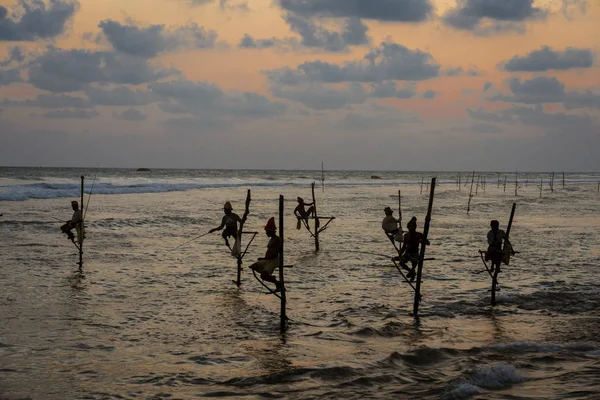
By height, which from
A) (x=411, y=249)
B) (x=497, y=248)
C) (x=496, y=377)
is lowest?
(x=496, y=377)

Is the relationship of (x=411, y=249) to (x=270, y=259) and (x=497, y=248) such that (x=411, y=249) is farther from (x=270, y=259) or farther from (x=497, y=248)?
(x=270, y=259)

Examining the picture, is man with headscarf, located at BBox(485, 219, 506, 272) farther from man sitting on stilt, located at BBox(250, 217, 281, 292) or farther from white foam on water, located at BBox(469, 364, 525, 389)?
man sitting on stilt, located at BBox(250, 217, 281, 292)

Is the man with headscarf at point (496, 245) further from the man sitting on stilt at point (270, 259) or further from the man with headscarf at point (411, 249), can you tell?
the man sitting on stilt at point (270, 259)

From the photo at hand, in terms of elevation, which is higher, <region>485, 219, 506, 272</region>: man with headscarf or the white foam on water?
<region>485, 219, 506, 272</region>: man with headscarf

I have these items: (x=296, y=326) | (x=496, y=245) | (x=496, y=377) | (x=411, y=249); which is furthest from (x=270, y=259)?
(x=496, y=245)

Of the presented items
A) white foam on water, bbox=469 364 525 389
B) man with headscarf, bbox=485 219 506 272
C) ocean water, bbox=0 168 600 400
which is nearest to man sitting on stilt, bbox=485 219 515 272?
man with headscarf, bbox=485 219 506 272

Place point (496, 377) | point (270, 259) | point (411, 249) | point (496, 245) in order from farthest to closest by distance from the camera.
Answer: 1. point (411, 249)
2. point (496, 245)
3. point (270, 259)
4. point (496, 377)

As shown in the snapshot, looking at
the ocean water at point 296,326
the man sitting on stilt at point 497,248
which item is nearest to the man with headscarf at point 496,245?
the man sitting on stilt at point 497,248

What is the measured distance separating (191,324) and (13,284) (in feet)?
21.1

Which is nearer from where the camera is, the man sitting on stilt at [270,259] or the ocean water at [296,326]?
the ocean water at [296,326]

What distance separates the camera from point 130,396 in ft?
28.5

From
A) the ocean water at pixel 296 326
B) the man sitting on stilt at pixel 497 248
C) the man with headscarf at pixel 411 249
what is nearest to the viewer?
the ocean water at pixel 296 326

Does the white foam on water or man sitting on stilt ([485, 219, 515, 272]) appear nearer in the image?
the white foam on water

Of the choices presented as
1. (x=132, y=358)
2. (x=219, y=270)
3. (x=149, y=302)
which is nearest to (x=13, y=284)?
(x=149, y=302)
